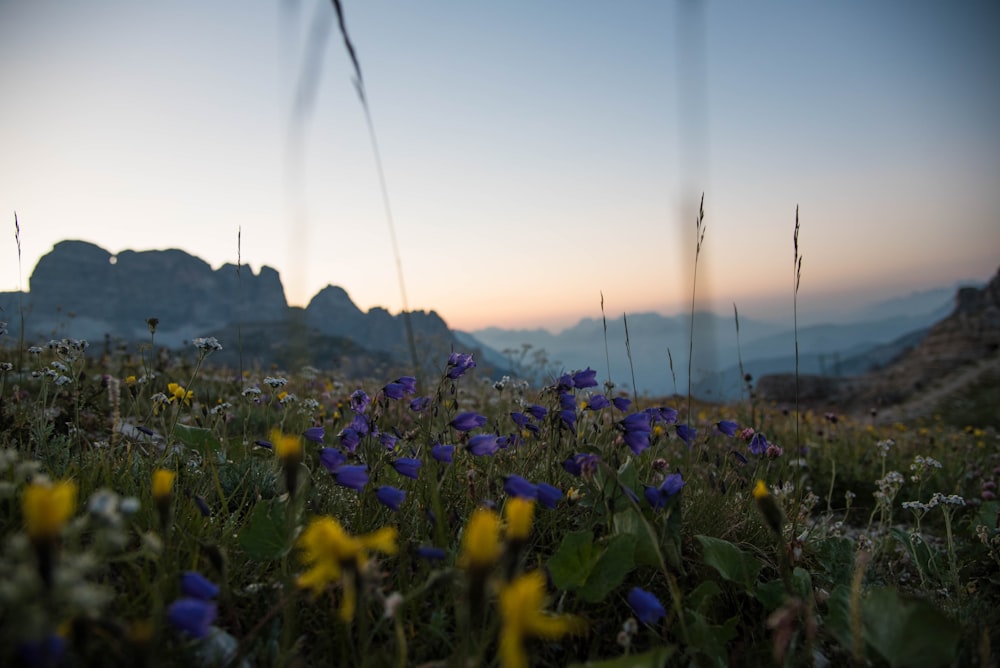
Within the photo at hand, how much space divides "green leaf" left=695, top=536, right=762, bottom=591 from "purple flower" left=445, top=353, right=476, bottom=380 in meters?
1.41

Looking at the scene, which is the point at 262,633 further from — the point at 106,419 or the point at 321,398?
the point at 321,398

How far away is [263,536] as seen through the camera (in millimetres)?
2039

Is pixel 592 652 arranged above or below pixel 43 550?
below

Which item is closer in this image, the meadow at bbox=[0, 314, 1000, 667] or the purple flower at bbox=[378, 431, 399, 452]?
the meadow at bbox=[0, 314, 1000, 667]

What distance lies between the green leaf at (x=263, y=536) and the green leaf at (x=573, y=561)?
3.43ft

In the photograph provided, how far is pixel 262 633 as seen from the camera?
6.16ft

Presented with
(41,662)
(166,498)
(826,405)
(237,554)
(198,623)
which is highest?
(166,498)

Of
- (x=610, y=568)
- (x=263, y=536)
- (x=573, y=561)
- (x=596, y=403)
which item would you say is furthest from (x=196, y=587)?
(x=596, y=403)

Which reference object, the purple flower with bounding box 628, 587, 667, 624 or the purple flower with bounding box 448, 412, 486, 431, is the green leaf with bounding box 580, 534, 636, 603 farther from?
the purple flower with bounding box 448, 412, 486, 431

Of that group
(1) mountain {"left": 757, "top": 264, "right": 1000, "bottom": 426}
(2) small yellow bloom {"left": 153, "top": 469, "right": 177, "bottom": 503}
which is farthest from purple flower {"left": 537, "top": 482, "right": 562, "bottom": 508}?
(1) mountain {"left": 757, "top": 264, "right": 1000, "bottom": 426}

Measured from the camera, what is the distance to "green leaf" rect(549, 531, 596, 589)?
2.11m

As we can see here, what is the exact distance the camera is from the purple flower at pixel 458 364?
293 centimetres

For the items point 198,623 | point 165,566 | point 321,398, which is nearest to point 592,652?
point 198,623

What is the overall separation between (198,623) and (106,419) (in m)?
3.76
